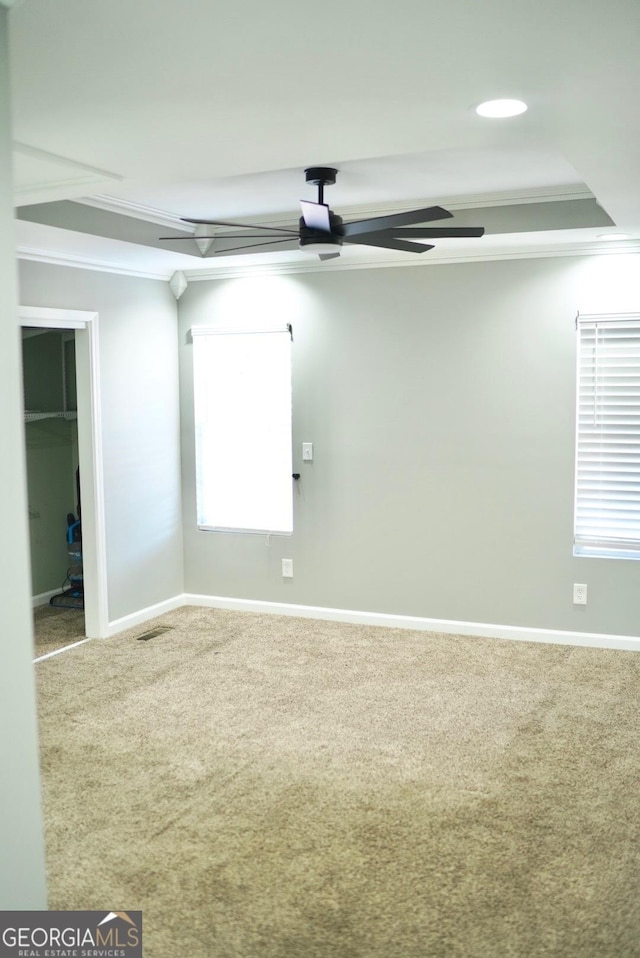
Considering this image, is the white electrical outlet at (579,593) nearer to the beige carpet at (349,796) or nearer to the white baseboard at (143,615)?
the beige carpet at (349,796)

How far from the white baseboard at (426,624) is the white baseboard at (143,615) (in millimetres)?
91

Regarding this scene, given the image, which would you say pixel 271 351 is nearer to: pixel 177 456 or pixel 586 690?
pixel 177 456

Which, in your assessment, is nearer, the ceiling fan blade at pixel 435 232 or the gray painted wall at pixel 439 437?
the ceiling fan blade at pixel 435 232

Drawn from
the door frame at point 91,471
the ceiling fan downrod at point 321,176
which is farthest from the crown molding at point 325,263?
the ceiling fan downrod at point 321,176

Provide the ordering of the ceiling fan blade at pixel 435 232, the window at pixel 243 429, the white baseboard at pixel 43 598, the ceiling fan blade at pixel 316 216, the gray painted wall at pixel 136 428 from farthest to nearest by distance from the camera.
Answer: the white baseboard at pixel 43 598, the window at pixel 243 429, the gray painted wall at pixel 136 428, the ceiling fan blade at pixel 435 232, the ceiling fan blade at pixel 316 216

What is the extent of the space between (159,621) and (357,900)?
335 centimetres

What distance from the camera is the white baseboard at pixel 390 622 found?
5.11 m

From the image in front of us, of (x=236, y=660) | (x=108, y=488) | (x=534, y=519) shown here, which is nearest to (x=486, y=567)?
(x=534, y=519)

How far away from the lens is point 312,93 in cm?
237

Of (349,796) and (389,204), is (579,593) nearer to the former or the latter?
(349,796)

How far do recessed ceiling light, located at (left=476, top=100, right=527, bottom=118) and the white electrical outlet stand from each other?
325 cm

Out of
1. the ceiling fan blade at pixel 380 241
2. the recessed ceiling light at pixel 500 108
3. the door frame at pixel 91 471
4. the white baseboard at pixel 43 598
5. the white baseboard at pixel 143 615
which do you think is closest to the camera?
the recessed ceiling light at pixel 500 108

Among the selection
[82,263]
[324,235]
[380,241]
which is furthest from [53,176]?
[82,263]

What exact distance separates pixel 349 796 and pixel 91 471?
2.77 meters
